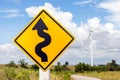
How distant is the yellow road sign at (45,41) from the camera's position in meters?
8.09

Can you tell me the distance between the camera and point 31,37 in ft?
26.7

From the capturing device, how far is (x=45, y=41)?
320 inches

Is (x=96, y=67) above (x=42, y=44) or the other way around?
above

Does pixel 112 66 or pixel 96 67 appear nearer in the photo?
pixel 96 67

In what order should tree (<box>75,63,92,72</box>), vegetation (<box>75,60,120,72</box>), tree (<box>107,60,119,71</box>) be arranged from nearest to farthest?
vegetation (<box>75,60,120,72</box>) < tree (<box>75,63,92,72</box>) < tree (<box>107,60,119,71</box>)

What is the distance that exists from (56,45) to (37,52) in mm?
434

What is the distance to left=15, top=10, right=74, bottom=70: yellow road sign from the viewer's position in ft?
26.5

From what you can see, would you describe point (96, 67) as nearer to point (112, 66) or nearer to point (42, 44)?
point (112, 66)

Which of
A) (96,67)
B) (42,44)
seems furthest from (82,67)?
(42,44)

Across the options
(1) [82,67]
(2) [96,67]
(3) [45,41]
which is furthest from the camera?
(1) [82,67]

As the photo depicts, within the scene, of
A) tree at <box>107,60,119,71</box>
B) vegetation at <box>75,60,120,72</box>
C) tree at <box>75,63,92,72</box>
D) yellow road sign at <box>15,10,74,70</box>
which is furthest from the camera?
tree at <box>107,60,119,71</box>

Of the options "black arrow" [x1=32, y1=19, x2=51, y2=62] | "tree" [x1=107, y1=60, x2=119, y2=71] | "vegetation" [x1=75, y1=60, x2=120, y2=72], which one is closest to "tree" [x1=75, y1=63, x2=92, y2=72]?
"vegetation" [x1=75, y1=60, x2=120, y2=72]

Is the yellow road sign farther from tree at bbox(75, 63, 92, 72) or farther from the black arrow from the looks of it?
tree at bbox(75, 63, 92, 72)

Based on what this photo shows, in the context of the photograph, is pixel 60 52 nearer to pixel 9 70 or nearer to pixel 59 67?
pixel 9 70
